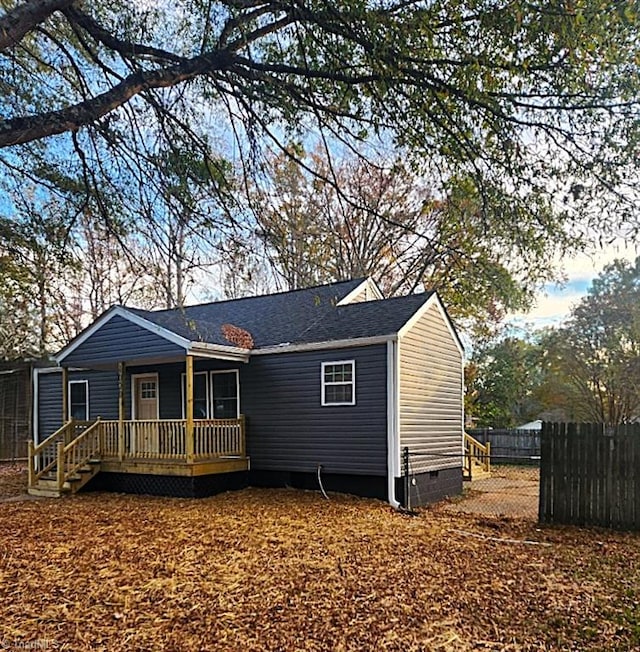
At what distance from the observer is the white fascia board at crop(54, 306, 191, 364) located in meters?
10.9

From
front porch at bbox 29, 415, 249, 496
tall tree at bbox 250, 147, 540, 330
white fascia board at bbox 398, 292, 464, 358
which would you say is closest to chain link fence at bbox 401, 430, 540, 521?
white fascia board at bbox 398, 292, 464, 358

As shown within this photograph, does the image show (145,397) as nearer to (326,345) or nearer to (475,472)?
(326,345)

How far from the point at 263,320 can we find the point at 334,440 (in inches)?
150

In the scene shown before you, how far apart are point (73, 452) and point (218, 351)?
376cm

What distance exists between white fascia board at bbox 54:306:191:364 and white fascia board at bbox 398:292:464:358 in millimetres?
3962

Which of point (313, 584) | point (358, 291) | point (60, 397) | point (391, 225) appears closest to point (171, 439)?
point (358, 291)

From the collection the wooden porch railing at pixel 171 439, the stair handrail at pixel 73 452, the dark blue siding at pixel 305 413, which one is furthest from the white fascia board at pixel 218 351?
the stair handrail at pixel 73 452

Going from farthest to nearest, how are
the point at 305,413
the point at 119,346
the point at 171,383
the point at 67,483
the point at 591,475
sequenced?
the point at 171,383
the point at 119,346
the point at 67,483
the point at 305,413
the point at 591,475

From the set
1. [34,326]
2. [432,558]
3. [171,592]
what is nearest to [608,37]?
[432,558]

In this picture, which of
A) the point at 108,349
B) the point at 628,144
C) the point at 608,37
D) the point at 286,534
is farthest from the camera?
the point at 108,349

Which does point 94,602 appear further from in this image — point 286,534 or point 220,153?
point 220,153

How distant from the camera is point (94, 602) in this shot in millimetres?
4918

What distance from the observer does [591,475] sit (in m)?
8.02

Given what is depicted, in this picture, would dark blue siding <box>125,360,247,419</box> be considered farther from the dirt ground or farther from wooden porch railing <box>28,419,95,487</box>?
the dirt ground
